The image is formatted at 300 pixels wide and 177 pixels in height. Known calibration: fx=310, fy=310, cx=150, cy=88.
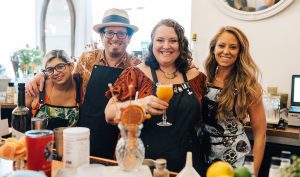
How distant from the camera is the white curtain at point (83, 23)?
469cm

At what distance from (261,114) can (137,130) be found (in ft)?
3.59

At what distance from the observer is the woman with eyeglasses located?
1.93 m

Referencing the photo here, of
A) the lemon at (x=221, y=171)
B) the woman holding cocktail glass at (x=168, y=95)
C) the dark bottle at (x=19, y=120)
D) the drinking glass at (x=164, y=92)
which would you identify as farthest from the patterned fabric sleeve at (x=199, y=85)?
the dark bottle at (x=19, y=120)

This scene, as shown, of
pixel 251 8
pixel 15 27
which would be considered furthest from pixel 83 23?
pixel 251 8

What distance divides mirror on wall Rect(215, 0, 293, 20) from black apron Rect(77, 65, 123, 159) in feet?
5.28

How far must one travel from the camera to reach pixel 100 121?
209 cm

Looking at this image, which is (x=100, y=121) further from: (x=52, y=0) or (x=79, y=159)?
(x=52, y=0)

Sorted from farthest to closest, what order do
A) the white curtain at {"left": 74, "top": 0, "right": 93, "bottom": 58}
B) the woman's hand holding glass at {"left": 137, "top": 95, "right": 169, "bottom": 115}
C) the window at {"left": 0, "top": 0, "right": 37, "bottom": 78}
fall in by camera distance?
the window at {"left": 0, "top": 0, "right": 37, "bottom": 78}
the white curtain at {"left": 74, "top": 0, "right": 93, "bottom": 58}
the woman's hand holding glass at {"left": 137, "top": 95, "right": 169, "bottom": 115}

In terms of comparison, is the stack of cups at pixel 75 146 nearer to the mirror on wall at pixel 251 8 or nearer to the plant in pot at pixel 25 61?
the mirror on wall at pixel 251 8

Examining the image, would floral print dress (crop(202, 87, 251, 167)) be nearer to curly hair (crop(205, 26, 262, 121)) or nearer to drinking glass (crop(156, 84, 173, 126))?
curly hair (crop(205, 26, 262, 121))

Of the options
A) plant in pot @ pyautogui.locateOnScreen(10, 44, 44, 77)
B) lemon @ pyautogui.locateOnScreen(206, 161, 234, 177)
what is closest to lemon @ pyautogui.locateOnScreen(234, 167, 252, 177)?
lemon @ pyautogui.locateOnScreen(206, 161, 234, 177)

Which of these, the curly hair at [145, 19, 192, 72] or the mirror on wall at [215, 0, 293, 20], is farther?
the mirror on wall at [215, 0, 293, 20]

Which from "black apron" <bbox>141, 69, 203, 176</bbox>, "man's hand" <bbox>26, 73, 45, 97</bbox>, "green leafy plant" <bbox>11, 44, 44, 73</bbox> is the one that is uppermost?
"green leafy plant" <bbox>11, 44, 44, 73</bbox>

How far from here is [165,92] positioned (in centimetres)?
168
